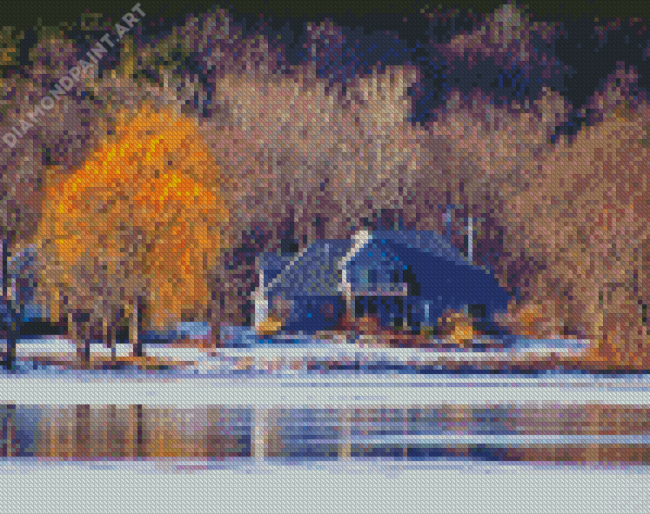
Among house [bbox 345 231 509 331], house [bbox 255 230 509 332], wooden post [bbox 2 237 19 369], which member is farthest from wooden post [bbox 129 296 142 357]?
house [bbox 345 231 509 331]

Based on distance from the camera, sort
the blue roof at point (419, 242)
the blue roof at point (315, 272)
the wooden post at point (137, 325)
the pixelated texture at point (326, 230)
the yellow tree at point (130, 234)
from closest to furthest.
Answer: the pixelated texture at point (326, 230) → the yellow tree at point (130, 234) → the wooden post at point (137, 325) → the blue roof at point (315, 272) → the blue roof at point (419, 242)

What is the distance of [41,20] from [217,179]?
33865mm

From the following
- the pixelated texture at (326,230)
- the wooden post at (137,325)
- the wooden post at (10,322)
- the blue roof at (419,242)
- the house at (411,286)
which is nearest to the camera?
the pixelated texture at (326,230)

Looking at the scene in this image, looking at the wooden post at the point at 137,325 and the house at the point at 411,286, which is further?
the house at the point at 411,286

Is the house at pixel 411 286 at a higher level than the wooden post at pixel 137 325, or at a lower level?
higher

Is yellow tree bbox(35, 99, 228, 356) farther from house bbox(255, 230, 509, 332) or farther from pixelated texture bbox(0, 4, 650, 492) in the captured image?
house bbox(255, 230, 509, 332)

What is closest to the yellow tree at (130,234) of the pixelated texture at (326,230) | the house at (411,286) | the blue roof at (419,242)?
the pixelated texture at (326,230)

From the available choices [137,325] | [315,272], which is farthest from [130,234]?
[315,272]

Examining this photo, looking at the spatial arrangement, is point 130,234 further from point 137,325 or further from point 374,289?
point 374,289

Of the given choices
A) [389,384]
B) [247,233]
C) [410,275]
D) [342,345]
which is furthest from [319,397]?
[247,233]

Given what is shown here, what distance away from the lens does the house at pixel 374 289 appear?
63.1 metres

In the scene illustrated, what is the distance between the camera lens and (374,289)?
208 ft

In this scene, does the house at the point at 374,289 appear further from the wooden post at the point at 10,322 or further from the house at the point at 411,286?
the wooden post at the point at 10,322

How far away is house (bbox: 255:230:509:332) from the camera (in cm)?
6309
